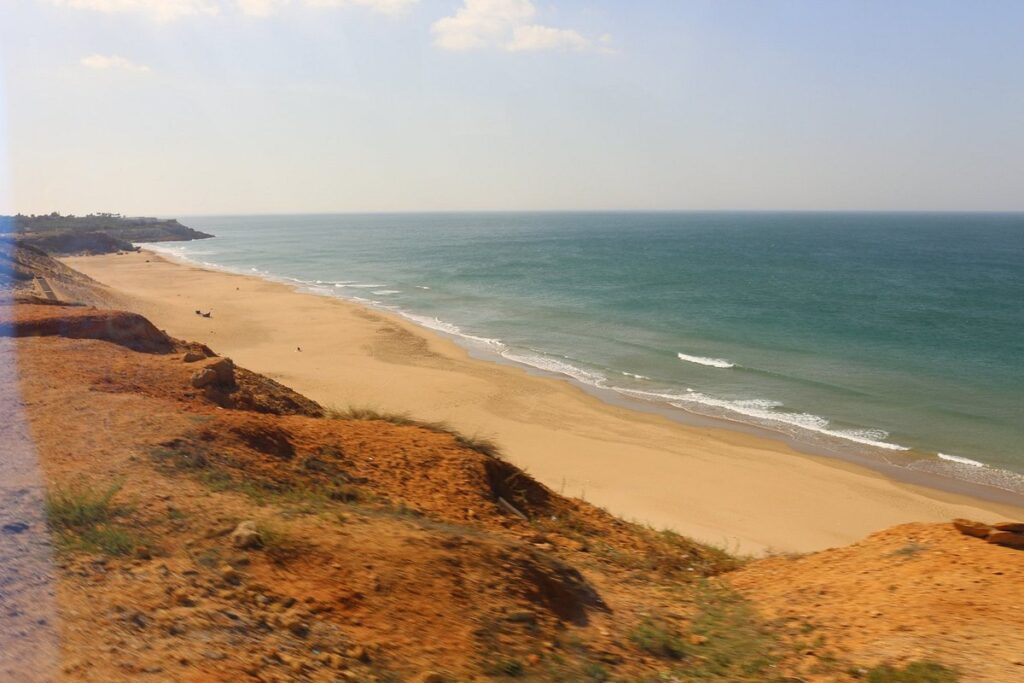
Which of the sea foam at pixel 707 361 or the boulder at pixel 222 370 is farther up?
the boulder at pixel 222 370

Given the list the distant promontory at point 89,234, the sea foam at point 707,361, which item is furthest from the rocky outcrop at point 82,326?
the distant promontory at point 89,234

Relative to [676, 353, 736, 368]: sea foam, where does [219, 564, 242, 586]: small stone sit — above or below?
above

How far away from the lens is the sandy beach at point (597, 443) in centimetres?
1542

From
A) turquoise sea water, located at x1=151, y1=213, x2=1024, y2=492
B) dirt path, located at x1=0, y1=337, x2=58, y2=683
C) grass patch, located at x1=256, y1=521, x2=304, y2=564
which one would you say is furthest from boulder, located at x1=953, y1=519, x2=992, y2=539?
turquoise sea water, located at x1=151, y1=213, x2=1024, y2=492

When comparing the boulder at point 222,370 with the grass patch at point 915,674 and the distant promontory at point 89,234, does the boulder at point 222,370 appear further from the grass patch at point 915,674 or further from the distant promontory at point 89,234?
the distant promontory at point 89,234

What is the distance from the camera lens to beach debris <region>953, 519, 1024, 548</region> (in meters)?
8.62

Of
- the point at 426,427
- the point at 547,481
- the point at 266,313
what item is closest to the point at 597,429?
the point at 547,481

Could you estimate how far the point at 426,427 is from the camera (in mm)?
12445

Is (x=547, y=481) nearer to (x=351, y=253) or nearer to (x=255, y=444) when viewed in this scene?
(x=255, y=444)

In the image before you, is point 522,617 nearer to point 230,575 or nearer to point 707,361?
point 230,575

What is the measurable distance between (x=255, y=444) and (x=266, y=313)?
106 ft

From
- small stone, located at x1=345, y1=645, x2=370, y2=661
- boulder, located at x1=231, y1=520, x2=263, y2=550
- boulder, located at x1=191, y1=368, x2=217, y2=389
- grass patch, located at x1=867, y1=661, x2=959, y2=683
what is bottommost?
grass patch, located at x1=867, y1=661, x2=959, y2=683

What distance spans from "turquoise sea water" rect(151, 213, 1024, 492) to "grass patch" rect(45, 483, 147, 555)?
1885 centimetres

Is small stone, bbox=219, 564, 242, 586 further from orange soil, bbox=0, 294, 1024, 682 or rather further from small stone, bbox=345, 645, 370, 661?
small stone, bbox=345, 645, 370, 661
